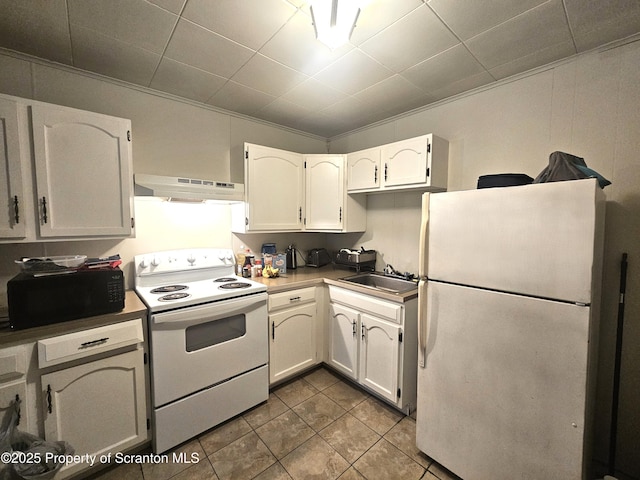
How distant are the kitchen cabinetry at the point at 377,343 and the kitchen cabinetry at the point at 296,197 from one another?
73 centimetres

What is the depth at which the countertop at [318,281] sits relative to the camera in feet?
6.11

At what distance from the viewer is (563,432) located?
1083 mm

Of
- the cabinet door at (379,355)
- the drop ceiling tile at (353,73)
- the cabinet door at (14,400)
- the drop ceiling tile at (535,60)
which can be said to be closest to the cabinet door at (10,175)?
the cabinet door at (14,400)

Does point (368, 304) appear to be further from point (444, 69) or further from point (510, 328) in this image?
point (444, 69)

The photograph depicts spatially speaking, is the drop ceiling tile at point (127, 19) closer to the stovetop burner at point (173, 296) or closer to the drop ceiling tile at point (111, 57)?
the drop ceiling tile at point (111, 57)

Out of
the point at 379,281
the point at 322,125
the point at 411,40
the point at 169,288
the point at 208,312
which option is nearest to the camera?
the point at 411,40

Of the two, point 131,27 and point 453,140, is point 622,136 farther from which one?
point 131,27

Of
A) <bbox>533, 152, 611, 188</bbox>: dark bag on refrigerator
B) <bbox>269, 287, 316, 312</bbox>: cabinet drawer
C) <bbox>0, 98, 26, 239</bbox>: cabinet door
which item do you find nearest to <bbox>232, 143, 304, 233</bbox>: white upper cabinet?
<bbox>269, 287, 316, 312</bbox>: cabinet drawer

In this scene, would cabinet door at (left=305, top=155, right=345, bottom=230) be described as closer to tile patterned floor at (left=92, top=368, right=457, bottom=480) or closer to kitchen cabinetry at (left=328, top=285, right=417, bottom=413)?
kitchen cabinetry at (left=328, top=285, right=417, bottom=413)

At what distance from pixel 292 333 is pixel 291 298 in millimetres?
304

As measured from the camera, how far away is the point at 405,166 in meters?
2.11

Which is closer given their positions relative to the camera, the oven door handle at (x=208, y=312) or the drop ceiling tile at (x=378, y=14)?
the drop ceiling tile at (x=378, y=14)

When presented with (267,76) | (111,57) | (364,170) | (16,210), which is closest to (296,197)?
(364,170)

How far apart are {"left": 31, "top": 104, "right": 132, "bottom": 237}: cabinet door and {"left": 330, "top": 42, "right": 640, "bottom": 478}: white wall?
7.86 feet
